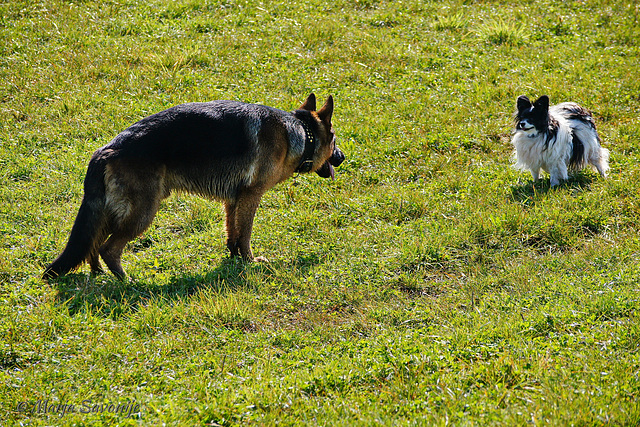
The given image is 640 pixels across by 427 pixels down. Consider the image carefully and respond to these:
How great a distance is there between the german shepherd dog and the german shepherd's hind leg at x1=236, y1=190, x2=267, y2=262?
0.01 meters

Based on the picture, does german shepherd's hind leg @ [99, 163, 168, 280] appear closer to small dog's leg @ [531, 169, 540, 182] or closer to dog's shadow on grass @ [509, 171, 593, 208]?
dog's shadow on grass @ [509, 171, 593, 208]

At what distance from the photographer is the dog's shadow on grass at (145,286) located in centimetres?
535

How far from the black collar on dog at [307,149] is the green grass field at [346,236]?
67 cm

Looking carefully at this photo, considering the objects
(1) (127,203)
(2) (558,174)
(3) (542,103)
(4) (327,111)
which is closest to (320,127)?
(4) (327,111)

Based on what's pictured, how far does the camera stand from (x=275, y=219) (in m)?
7.43

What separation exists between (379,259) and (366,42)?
23.6 ft

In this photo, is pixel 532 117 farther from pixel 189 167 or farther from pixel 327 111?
pixel 189 167

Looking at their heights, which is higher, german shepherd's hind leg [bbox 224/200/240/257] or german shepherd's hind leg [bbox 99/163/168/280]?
german shepherd's hind leg [bbox 99/163/168/280]

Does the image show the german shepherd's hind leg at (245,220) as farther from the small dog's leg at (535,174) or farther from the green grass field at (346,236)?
the small dog's leg at (535,174)

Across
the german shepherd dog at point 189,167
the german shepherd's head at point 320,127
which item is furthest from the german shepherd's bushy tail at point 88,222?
the german shepherd's head at point 320,127

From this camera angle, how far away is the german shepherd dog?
5.63 metres

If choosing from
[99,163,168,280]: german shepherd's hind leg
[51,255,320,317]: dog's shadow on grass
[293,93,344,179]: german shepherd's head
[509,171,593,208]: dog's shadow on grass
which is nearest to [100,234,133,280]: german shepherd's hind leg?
[99,163,168,280]: german shepherd's hind leg

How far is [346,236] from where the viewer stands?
689cm

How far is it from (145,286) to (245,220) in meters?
1.32
